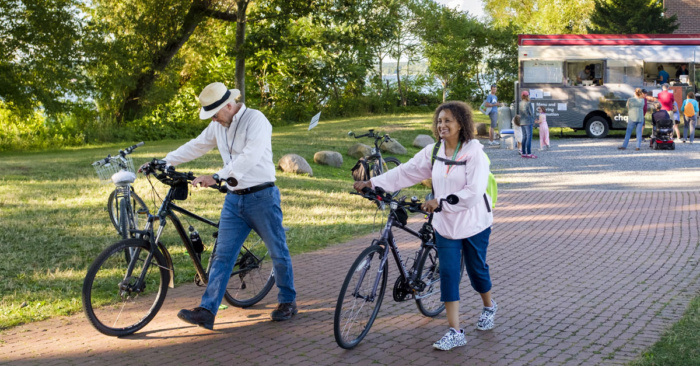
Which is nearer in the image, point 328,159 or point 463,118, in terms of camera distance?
point 463,118

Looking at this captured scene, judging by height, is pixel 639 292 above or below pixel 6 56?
below

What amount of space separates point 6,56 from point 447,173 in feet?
66.6

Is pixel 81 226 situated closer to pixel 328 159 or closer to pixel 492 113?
pixel 328 159

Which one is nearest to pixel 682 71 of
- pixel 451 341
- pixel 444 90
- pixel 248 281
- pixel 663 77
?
pixel 663 77

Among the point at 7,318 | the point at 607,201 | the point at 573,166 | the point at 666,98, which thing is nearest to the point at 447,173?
the point at 7,318

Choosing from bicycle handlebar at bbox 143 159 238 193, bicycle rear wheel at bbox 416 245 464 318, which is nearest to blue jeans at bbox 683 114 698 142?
bicycle rear wheel at bbox 416 245 464 318

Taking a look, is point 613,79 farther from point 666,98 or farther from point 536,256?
point 536,256

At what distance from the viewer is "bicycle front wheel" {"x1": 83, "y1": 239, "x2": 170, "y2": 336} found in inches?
211

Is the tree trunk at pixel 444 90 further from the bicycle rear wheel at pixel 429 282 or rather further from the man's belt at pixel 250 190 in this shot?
the man's belt at pixel 250 190

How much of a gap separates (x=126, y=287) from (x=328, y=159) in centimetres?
1266

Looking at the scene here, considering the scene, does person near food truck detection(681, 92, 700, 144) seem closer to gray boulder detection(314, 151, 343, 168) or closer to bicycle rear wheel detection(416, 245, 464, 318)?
gray boulder detection(314, 151, 343, 168)

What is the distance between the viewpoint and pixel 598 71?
26078mm

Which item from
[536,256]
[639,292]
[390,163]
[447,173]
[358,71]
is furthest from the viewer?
[358,71]

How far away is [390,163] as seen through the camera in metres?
12.6
